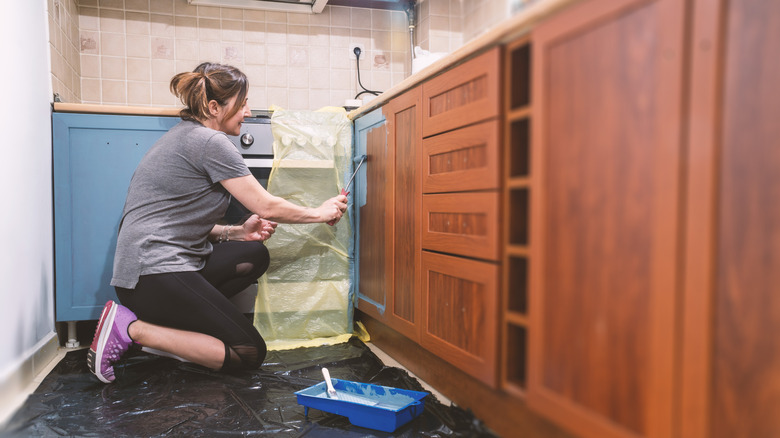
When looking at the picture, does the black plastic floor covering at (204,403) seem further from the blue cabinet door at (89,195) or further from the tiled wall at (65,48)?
the tiled wall at (65,48)

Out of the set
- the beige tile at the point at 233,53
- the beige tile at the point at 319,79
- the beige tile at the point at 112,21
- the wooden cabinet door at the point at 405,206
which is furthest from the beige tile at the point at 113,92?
the wooden cabinet door at the point at 405,206

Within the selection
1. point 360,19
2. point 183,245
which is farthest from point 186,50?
point 183,245

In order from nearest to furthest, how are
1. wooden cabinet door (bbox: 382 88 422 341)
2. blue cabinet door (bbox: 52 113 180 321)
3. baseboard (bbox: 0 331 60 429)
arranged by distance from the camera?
1. baseboard (bbox: 0 331 60 429)
2. wooden cabinet door (bbox: 382 88 422 341)
3. blue cabinet door (bbox: 52 113 180 321)

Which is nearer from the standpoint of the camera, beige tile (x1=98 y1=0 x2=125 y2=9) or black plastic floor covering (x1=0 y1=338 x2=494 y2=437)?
black plastic floor covering (x1=0 y1=338 x2=494 y2=437)

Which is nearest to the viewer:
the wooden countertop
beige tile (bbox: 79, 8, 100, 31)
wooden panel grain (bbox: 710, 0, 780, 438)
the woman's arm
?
wooden panel grain (bbox: 710, 0, 780, 438)

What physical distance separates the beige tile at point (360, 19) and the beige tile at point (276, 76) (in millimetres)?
438

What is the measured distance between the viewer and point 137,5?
2.57 m

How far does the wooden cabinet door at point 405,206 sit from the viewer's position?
1.56 metres

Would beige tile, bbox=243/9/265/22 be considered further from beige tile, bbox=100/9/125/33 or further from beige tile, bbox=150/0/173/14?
beige tile, bbox=100/9/125/33

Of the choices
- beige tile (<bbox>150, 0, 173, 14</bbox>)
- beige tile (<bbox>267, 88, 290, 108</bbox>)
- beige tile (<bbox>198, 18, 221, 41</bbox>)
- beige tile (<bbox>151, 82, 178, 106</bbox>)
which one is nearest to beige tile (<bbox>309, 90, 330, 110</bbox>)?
beige tile (<bbox>267, 88, 290, 108</bbox>)

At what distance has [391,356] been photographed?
1.90 meters

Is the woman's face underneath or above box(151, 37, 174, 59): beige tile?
underneath

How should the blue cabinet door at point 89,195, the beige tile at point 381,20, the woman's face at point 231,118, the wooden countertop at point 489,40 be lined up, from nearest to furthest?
1. the wooden countertop at point 489,40
2. the woman's face at point 231,118
3. the blue cabinet door at point 89,195
4. the beige tile at point 381,20

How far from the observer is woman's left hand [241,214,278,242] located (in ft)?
6.58
